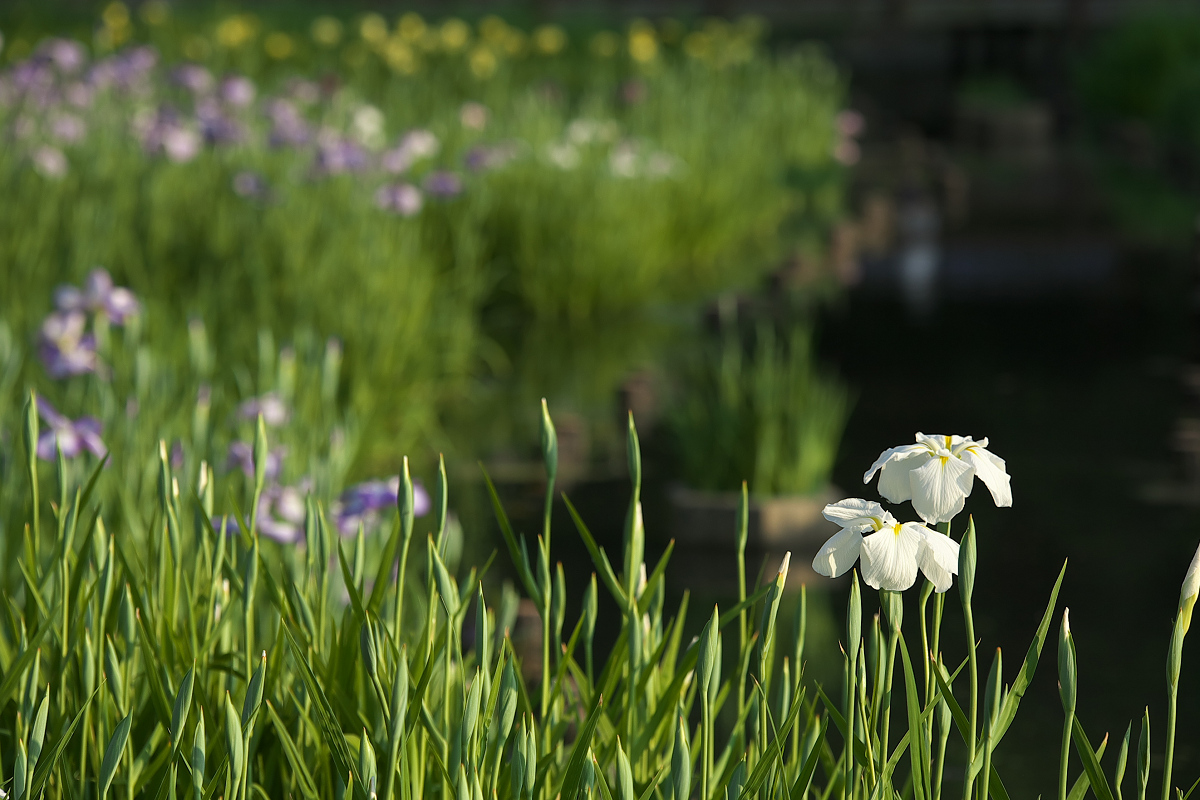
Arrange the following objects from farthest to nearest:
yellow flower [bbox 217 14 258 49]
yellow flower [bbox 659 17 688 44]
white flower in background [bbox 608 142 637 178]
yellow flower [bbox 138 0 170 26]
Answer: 1. yellow flower [bbox 659 17 688 44]
2. yellow flower [bbox 138 0 170 26]
3. yellow flower [bbox 217 14 258 49]
4. white flower in background [bbox 608 142 637 178]

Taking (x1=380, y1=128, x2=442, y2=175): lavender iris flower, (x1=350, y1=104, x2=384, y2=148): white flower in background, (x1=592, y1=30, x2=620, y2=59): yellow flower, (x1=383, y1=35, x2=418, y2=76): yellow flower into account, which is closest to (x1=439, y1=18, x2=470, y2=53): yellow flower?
(x1=383, y1=35, x2=418, y2=76): yellow flower

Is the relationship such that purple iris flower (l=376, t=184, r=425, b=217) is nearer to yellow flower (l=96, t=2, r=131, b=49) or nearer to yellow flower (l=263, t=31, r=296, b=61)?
yellow flower (l=96, t=2, r=131, b=49)

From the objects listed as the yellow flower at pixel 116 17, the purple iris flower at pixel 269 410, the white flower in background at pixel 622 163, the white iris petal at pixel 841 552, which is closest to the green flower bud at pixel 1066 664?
the white iris petal at pixel 841 552

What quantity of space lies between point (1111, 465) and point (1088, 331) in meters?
2.56

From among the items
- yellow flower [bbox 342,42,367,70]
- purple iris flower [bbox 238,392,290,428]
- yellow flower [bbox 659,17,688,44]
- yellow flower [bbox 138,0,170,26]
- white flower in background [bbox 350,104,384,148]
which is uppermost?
yellow flower [bbox 138,0,170,26]

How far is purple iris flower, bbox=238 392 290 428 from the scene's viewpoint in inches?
128

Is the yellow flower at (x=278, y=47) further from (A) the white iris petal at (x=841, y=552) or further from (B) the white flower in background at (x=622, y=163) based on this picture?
(A) the white iris petal at (x=841, y=552)

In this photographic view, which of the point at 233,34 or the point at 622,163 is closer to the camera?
the point at 622,163

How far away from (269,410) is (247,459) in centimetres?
26

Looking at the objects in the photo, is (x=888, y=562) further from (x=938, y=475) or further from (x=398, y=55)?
(x=398, y=55)

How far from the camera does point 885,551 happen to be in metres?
1.42

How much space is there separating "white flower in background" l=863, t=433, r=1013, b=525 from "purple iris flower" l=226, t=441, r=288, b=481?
179 cm

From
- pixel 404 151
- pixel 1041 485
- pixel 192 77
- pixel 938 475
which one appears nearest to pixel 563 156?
pixel 404 151

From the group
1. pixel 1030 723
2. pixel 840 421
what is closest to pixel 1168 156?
pixel 840 421
